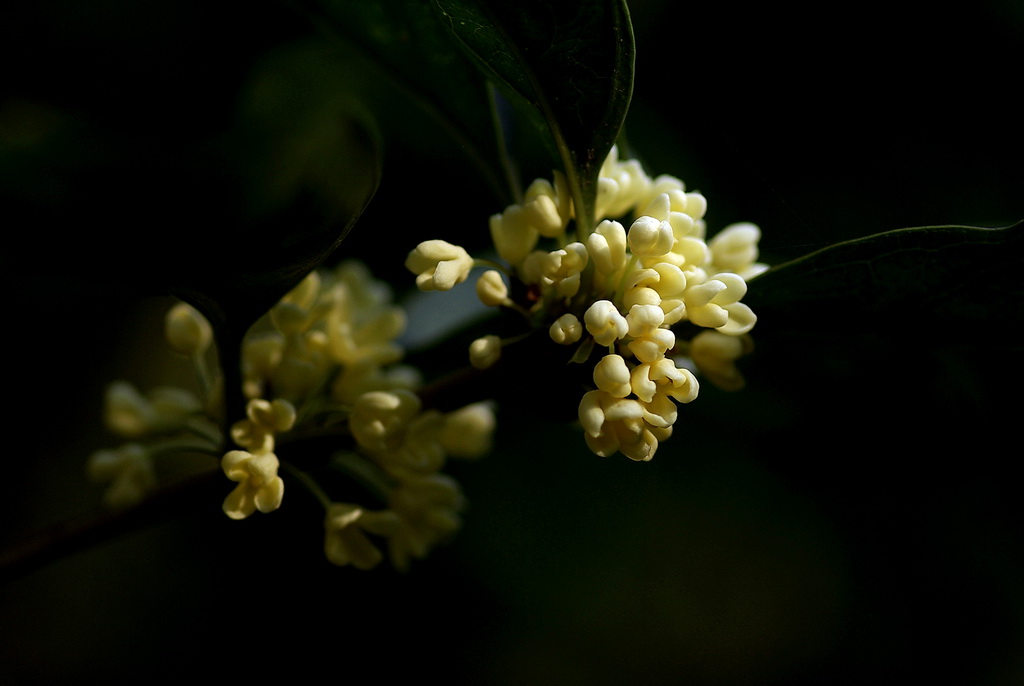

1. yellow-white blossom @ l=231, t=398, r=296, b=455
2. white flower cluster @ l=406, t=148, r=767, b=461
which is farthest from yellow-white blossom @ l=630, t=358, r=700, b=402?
yellow-white blossom @ l=231, t=398, r=296, b=455

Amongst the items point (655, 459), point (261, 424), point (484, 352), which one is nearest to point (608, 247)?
point (484, 352)

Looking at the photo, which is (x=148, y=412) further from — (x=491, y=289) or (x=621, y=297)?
(x=621, y=297)

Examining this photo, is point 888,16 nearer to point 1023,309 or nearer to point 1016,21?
point 1016,21

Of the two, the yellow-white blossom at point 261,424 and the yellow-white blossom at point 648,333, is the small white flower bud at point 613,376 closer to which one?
the yellow-white blossom at point 648,333

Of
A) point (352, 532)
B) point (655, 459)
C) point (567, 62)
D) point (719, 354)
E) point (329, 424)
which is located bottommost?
point (655, 459)

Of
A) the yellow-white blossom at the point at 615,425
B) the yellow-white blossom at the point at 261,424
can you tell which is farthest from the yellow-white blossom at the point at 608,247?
the yellow-white blossom at the point at 261,424
